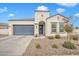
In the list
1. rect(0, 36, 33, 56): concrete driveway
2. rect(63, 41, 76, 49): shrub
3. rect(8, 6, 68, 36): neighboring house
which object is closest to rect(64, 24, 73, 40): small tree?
rect(8, 6, 68, 36): neighboring house

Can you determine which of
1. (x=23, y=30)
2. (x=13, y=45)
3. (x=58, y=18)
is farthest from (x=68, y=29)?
(x=13, y=45)

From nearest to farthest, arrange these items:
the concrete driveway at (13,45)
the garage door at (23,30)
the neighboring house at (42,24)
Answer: the concrete driveway at (13,45) < the neighboring house at (42,24) < the garage door at (23,30)

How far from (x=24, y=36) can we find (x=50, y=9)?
2.00 meters

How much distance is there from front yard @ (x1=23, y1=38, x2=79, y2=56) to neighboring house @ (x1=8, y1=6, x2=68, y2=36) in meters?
0.40

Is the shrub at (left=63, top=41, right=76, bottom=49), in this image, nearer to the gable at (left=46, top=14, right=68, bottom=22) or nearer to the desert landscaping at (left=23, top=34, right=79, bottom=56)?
the desert landscaping at (left=23, top=34, right=79, bottom=56)

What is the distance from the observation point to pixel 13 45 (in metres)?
14.1

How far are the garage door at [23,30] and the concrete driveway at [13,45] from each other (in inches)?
11.0

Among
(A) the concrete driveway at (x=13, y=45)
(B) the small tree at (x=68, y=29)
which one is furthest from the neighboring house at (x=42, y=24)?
(A) the concrete driveway at (x=13, y=45)

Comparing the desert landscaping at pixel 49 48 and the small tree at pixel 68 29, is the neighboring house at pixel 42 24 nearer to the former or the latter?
the small tree at pixel 68 29

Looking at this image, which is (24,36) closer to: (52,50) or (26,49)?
(26,49)

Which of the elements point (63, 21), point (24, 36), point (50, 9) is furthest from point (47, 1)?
point (24, 36)

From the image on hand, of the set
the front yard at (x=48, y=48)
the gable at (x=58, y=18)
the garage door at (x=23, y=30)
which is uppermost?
the gable at (x=58, y=18)

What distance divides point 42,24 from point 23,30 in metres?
1.12

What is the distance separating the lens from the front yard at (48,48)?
1371cm
